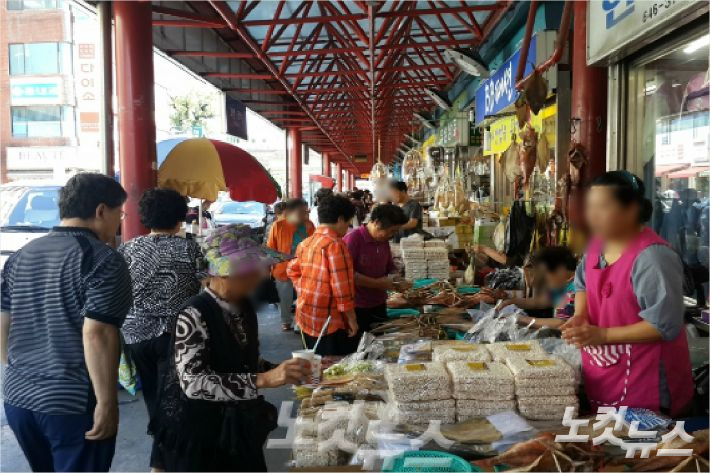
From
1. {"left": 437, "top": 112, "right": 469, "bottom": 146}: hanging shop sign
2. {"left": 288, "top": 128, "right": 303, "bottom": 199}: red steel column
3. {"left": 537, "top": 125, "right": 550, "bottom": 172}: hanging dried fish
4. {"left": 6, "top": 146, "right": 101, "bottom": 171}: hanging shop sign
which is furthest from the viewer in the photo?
{"left": 288, "top": 128, "right": 303, "bottom": 199}: red steel column

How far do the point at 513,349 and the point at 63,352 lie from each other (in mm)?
1949

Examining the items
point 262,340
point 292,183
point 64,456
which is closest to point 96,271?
point 64,456

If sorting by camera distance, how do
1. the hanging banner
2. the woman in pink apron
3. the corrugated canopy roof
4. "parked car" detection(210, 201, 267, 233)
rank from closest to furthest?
the woman in pink apron, the corrugated canopy roof, the hanging banner, "parked car" detection(210, 201, 267, 233)

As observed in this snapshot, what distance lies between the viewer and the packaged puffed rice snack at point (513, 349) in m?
2.64

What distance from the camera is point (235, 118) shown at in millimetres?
11102

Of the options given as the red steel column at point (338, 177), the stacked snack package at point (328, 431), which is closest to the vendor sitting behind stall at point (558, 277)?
the stacked snack package at point (328, 431)

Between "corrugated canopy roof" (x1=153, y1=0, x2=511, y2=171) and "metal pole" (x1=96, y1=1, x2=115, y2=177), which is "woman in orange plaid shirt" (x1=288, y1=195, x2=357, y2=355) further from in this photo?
"corrugated canopy roof" (x1=153, y1=0, x2=511, y2=171)

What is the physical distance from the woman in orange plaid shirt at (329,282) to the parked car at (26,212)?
252 inches

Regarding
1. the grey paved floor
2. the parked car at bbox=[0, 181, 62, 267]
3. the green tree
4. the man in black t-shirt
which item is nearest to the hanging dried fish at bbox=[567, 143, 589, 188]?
the grey paved floor

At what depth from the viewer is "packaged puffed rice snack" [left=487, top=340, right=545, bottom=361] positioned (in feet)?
8.66

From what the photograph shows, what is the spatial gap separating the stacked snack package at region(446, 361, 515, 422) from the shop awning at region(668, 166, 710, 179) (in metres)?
2.04

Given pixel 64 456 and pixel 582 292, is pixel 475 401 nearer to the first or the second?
pixel 582 292

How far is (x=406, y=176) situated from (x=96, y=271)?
10.6 m

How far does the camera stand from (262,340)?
705 centimetres
